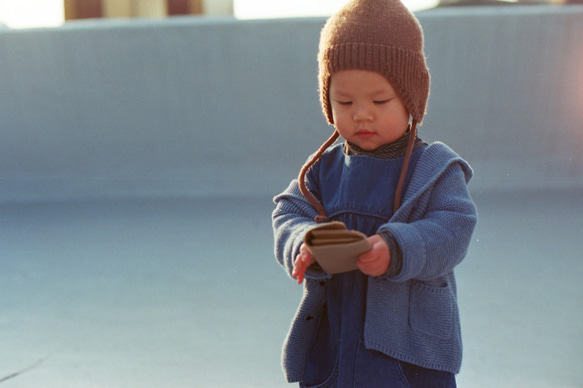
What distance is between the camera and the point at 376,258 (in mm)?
954

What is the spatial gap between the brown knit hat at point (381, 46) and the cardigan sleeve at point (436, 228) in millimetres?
128

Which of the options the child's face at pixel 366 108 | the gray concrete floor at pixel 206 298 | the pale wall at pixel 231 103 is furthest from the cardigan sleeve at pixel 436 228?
the pale wall at pixel 231 103

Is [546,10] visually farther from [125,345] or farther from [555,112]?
[125,345]

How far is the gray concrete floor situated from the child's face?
3.04 feet

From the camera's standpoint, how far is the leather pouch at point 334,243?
36.0 inches

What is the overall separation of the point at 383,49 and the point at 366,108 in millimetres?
89

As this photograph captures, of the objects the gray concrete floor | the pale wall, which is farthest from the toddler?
the pale wall

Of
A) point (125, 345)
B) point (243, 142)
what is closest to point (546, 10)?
point (243, 142)

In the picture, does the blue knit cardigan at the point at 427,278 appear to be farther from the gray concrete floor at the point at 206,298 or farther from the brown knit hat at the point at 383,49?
the gray concrete floor at the point at 206,298

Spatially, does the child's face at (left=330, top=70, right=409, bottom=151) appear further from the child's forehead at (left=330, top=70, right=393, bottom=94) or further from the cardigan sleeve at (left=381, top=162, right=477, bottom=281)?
the cardigan sleeve at (left=381, top=162, right=477, bottom=281)

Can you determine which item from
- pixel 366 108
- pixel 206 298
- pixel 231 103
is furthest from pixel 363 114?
pixel 231 103

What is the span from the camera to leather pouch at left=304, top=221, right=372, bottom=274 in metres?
0.92

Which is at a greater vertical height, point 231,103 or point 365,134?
point 365,134

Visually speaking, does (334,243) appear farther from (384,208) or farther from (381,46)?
(381,46)
